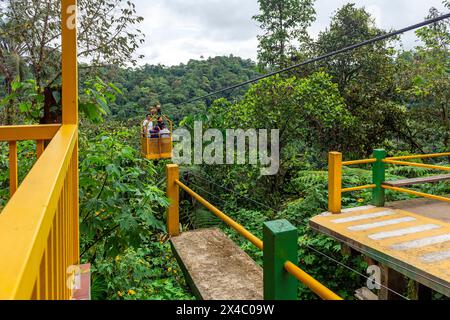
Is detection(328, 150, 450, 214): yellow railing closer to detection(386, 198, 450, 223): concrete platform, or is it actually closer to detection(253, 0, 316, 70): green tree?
detection(386, 198, 450, 223): concrete platform

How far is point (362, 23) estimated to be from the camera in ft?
32.4

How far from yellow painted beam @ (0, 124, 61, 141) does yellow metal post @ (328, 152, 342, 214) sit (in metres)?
2.69

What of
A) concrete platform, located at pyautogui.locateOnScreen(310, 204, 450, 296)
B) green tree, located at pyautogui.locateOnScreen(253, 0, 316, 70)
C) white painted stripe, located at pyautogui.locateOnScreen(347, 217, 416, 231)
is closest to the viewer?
concrete platform, located at pyautogui.locateOnScreen(310, 204, 450, 296)

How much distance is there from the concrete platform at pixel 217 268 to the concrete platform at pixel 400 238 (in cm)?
119

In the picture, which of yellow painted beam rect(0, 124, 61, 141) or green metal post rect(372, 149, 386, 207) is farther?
green metal post rect(372, 149, 386, 207)

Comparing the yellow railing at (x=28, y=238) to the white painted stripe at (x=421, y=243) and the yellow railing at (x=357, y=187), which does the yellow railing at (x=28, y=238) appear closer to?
the white painted stripe at (x=421, y=243)

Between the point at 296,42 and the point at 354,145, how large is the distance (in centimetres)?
514

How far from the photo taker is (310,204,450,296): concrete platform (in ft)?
8.11

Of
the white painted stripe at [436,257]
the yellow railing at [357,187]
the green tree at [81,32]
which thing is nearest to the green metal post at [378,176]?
the yellow railing at [357,187]

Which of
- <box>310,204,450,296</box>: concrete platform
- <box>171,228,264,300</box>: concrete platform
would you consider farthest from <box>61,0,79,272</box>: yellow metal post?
<box>310,204,450,296</box>: concrete platform
